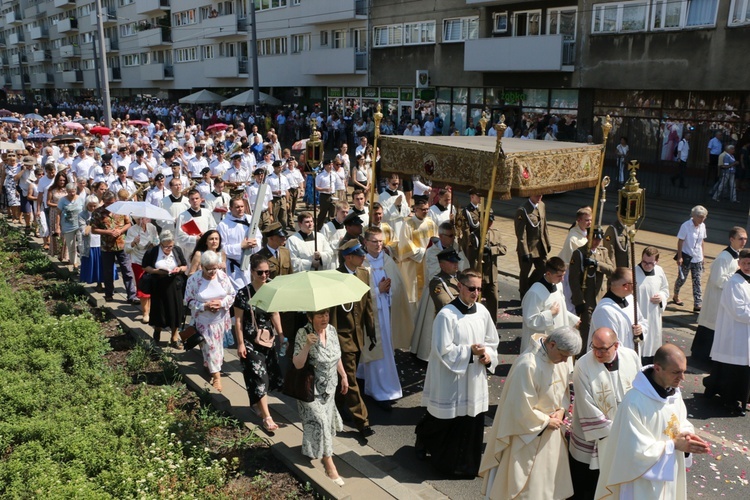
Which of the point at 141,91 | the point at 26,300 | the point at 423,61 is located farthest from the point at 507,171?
the point at 141,91

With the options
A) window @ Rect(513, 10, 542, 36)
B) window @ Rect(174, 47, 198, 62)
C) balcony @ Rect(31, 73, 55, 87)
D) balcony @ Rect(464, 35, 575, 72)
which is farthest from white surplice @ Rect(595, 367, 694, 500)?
balcony @ Rect(31, 73, 55, 87)

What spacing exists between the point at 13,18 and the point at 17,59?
6554 millimetres

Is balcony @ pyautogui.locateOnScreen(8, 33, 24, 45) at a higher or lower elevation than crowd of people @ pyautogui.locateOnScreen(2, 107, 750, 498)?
higher

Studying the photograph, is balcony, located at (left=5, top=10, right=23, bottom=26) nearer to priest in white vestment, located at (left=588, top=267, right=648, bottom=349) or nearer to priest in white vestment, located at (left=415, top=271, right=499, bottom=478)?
priest in white vestment, located at (left=415, top=271, right=499, bottom=478)

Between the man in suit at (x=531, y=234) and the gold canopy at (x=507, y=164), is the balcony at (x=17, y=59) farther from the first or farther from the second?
the man in suit at (x=531, y=234)

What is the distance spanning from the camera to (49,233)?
14.0m

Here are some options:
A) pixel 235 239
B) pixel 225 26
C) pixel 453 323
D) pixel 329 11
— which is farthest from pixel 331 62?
pixel 453 323

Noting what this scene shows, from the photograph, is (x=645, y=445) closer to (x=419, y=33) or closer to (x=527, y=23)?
(x=527, y=23)

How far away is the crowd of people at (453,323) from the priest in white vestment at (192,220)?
0.10ft

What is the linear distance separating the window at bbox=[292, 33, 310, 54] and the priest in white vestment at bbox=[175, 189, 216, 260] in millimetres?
33334

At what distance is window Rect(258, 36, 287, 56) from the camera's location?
44.2 meters

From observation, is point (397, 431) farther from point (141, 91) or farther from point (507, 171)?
point (141, 91)

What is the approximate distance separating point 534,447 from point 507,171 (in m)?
3.38

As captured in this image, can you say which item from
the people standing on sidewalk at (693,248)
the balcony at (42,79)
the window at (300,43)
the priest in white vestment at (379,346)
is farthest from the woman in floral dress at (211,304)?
the balcony at (42,79)
